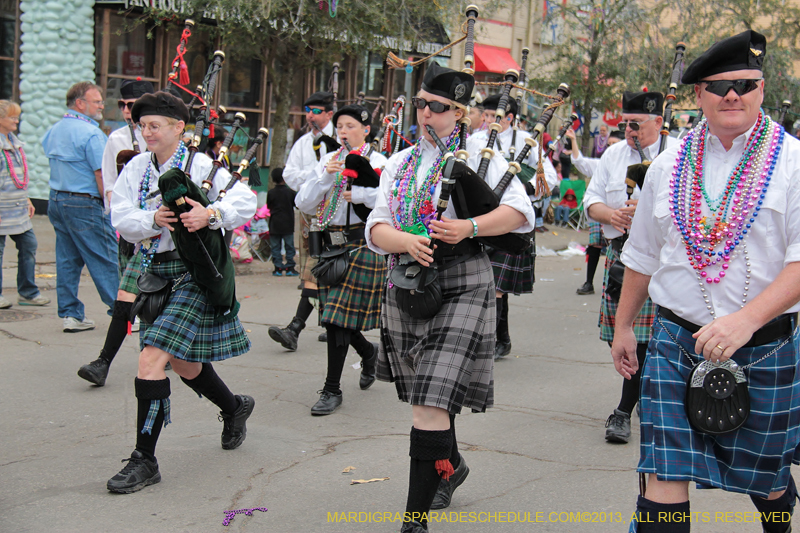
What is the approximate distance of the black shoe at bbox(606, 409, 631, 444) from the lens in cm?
464

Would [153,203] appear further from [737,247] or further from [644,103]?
[644,103]

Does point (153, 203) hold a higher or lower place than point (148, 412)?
higher

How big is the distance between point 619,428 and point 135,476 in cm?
265

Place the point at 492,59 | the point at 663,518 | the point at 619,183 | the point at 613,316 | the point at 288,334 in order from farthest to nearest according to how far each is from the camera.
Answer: the point at 492,59 < the point at 288,334 < the point at 619,183 < the point at 613,316 < the point at 663,518

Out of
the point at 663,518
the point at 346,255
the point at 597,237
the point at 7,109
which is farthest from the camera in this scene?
the point at 7,109

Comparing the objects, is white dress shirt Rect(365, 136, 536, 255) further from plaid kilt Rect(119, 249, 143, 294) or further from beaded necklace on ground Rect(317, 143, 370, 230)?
plaid kilt Rect(119, 249, 143, 294)

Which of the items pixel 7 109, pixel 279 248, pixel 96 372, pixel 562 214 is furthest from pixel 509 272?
pixel 562 214

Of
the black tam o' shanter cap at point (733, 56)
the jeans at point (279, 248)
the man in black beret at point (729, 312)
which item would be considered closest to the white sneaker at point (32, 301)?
the jeans at point (279, 248)

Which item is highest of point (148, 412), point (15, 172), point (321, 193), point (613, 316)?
point (321, 193)

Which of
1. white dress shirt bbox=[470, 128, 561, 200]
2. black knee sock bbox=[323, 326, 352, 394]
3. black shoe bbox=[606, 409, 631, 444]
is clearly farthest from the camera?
white dress shirt bbox=[470, 128, 561, 200]

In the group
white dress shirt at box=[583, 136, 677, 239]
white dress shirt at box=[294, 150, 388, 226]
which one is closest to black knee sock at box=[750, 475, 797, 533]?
white dress shirt at box=[583, 136, 677, 239]

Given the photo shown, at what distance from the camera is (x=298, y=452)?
4.40 metres

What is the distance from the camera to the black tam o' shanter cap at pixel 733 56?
8.71 feet

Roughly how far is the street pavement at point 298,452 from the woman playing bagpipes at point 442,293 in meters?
0.47
